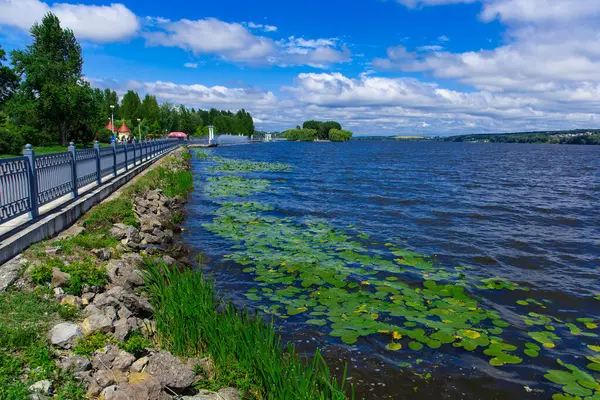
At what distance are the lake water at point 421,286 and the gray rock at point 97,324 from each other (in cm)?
319

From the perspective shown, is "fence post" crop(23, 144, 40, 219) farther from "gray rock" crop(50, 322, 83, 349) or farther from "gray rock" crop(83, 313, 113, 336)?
"gray rock" crop(50, 322, 83, 349)

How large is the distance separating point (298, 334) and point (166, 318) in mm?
2441

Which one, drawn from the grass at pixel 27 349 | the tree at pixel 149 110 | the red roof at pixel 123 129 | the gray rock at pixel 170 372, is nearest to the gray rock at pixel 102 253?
the grass at pixel 27 349

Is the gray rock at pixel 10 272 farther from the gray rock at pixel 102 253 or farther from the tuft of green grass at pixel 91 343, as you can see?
the tuft of green grass at pixel 91 343

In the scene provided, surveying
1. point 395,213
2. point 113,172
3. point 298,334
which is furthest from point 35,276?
point 395,213

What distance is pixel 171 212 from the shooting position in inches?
657

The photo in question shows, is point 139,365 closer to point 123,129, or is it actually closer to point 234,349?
point 234,349

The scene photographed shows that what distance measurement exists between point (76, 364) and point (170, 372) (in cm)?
104

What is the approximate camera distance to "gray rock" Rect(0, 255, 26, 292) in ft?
20.4

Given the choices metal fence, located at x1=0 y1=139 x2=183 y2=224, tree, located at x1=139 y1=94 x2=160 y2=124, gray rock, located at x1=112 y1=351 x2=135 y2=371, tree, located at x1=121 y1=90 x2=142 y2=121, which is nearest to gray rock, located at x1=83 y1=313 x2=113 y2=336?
gray rock, located at x1=112 y1=351 x2=135 y2=371

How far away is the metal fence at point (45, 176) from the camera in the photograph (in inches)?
318

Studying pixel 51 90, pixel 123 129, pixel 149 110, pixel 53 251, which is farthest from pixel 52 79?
pixel 53 251

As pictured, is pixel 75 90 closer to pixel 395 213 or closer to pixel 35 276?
pixel 395 213

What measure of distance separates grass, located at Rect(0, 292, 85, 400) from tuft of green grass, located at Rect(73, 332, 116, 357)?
0.27 metres
